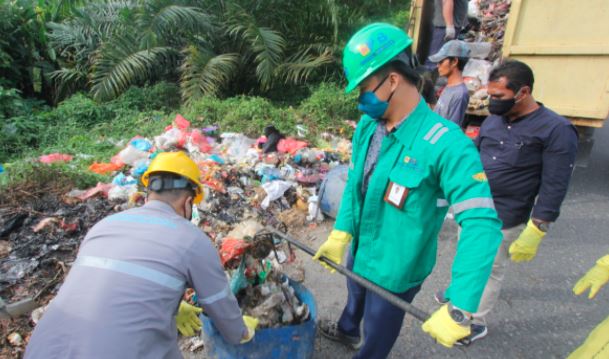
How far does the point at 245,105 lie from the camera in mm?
6582

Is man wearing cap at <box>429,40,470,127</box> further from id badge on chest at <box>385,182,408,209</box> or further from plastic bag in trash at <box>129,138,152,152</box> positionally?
plastic bag in trash at <box>129,138,152,152</box>

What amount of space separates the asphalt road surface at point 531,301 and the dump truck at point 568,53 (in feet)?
4.21

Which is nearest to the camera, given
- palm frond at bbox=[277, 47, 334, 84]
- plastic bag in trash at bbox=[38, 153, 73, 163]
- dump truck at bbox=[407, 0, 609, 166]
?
dump truck at bbox=[407, 0, 609, 166]

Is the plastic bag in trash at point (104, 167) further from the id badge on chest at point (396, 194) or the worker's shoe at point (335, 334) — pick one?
the id badge on chest at point (396, 194)

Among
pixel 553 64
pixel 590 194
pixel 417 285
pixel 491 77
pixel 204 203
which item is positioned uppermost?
pixel 491 77

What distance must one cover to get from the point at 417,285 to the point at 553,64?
12.4 ft

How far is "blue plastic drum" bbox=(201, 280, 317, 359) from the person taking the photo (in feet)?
6.18

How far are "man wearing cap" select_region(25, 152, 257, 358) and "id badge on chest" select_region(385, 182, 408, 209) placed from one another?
0.83 metres

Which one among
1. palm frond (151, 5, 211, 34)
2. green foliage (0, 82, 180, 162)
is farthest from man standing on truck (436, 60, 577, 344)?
palm frond (151, 5, 211, 34)

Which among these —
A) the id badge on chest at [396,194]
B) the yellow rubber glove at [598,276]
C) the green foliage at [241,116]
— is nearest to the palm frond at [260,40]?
the green foliage at [241,116]

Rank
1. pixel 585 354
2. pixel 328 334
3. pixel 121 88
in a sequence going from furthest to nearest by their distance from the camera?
1. pixel 121 88
2. pixel 328 334
3. pixel 585 354

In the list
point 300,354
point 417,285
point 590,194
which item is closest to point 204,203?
point 300,354

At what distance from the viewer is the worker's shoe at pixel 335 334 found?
2488 mm

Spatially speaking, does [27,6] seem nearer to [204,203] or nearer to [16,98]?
[16,98]
